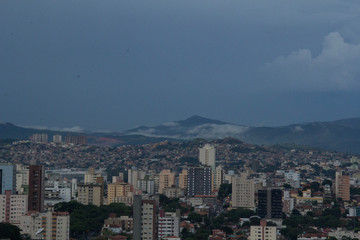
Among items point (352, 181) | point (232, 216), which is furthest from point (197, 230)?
point (352, 181)

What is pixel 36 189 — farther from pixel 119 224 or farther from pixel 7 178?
pixel 7 178

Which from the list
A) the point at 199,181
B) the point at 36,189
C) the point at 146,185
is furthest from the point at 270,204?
the point at 146,185

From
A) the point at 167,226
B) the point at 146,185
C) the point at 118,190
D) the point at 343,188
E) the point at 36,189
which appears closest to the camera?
the point at 167,226

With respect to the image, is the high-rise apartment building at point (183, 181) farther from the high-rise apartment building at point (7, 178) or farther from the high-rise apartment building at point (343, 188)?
the high-rise apartment building at point (7, 178)

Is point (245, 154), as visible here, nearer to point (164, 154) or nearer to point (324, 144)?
point (164, 154)

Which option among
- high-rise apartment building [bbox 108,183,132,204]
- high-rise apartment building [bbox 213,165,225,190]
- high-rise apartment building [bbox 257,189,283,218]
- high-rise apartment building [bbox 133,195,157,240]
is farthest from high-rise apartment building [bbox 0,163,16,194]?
high-rise apartment building [bbox 213,165,225,190]
